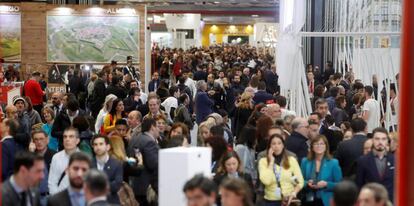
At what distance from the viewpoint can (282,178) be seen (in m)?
8.57

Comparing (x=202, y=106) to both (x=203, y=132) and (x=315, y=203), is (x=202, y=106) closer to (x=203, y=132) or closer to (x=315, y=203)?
(x=203, y=132)

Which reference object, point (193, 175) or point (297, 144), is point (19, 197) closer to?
point (193, 175)

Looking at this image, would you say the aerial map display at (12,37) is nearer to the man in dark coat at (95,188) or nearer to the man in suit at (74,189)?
the man in suit at (74,189)

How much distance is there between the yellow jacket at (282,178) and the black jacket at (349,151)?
818mm

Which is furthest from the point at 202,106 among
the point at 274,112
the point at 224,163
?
the point at 224,163

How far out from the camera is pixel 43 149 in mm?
8898

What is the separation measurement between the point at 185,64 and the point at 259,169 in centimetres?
2187

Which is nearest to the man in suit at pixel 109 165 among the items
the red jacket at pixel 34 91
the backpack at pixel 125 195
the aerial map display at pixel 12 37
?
the backpack at pixel 125 195

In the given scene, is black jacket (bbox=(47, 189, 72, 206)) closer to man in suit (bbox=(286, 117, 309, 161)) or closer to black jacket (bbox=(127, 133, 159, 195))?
black jacket (bbox=(127, 133, 159, 195))

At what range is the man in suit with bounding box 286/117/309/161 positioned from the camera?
965 cm

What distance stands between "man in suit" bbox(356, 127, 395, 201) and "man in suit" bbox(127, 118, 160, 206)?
214 centimetres

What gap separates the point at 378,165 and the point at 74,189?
333cm

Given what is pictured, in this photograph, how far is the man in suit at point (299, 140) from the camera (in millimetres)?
9648

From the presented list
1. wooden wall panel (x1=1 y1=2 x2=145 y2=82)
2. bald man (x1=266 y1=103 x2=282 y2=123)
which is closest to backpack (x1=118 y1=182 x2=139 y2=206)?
bald man (x1=266 y1=103 x2=282 y2=123)
